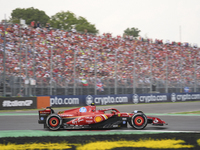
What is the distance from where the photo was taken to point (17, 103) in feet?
59.3

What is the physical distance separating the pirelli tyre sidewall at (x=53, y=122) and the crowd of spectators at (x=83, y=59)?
10730 millimetres

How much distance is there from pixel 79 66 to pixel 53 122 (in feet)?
47.5

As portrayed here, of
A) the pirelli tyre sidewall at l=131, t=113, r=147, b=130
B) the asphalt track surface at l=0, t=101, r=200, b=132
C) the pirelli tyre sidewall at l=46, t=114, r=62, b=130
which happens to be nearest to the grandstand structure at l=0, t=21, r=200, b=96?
the asphalt track surface at l=0, t=101, r=200, b=132

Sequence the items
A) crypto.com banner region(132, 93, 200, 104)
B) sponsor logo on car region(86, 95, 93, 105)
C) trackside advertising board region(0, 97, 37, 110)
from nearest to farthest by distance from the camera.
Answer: trackside advertising board region(0, 97, 37, 110)
sponsor logo on car region(86, 95, 93, 105)
crypto.com banner region(132, 93, 200, 104)

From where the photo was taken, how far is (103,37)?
29.9 metres

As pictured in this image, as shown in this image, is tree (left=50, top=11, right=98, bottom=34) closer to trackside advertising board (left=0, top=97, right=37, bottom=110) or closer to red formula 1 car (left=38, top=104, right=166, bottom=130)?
trackside advertising board (left=0, top=97, right=37, bottom=110)

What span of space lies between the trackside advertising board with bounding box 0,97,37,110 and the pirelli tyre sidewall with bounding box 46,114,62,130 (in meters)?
10.1

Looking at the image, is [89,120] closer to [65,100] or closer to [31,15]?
[65,100]

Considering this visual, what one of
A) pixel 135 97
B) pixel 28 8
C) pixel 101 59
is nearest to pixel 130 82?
pixel 135 97

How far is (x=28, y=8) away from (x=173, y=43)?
85.2 ft

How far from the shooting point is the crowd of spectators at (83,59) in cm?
2034

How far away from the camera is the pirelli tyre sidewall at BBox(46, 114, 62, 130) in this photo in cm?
859

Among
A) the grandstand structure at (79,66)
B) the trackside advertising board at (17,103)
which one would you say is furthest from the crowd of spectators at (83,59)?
the trackside advertising board at (17,103)

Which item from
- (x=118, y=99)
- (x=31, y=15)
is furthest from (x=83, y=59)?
(x=31, y=15)
